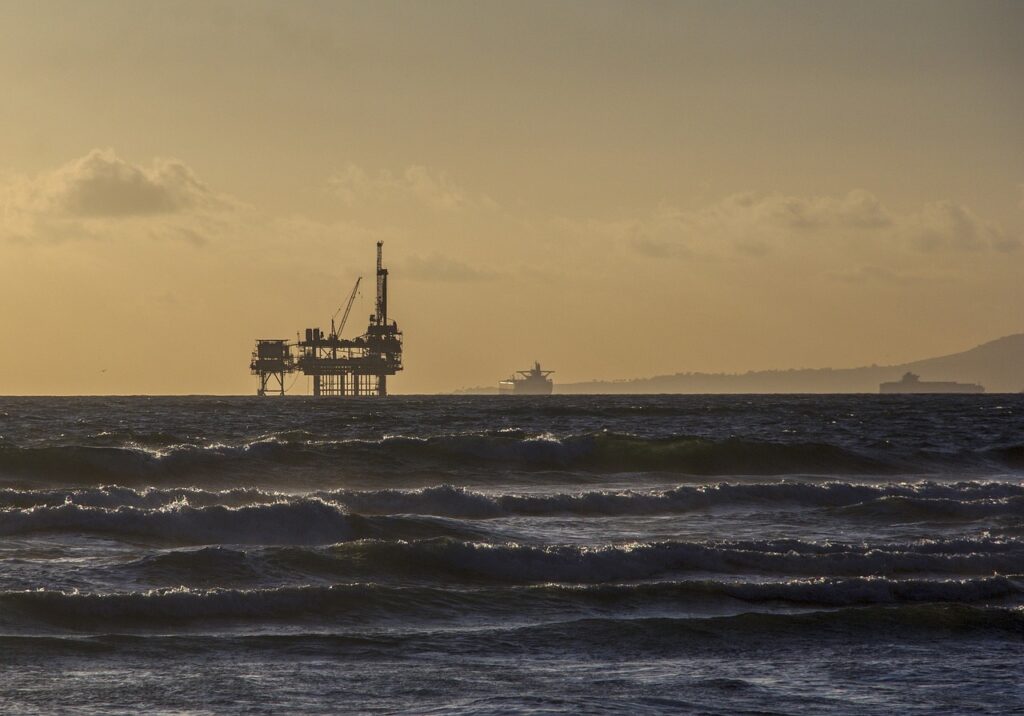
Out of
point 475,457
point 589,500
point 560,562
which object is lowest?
point 560,562

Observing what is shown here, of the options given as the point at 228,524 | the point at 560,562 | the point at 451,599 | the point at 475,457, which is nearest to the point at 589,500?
the point at 228,524

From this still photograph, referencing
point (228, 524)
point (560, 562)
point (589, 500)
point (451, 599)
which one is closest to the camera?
point (451, 599)

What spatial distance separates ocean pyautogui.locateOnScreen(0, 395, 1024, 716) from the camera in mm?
12773

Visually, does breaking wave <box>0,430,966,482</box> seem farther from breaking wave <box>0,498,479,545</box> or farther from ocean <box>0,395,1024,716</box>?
breaking wave <box>0,498,479,545</box>

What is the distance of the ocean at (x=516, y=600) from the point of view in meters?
12.8

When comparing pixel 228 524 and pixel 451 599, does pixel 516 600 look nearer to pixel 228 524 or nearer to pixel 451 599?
pixel 451 599

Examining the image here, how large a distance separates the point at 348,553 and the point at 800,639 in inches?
298

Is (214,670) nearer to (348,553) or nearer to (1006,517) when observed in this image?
(348,553)

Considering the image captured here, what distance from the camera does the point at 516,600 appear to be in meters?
17.6

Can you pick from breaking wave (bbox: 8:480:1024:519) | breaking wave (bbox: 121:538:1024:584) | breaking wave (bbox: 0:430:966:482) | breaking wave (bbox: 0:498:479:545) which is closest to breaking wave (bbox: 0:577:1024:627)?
breaking wave (bbox: 121:538:1024:584)

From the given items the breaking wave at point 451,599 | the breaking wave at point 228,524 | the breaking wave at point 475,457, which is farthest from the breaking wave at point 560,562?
the breaking wave at point 475,457

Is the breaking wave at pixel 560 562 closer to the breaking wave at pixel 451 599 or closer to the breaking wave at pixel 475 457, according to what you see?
the breaking wave at pixel 451 599

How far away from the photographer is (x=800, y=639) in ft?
50.9

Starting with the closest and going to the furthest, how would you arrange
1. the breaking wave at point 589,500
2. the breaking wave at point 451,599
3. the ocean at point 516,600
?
1. the ocean at point 516,600
2. the breaking wave at point 451,599
3. the breaking wave at point 589,500
